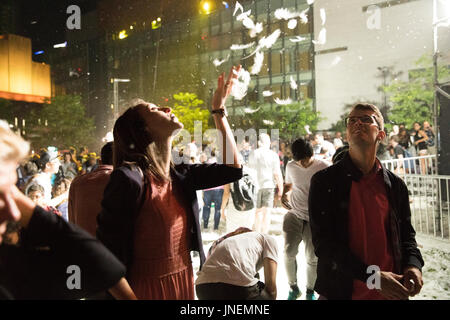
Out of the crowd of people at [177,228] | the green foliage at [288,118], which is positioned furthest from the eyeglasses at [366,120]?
the green foliage at [288,118]

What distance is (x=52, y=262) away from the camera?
789 millimetres

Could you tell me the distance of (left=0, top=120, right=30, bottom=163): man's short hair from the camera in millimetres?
653

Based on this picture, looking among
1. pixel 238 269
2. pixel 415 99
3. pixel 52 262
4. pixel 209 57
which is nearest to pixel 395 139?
pixel 238 269

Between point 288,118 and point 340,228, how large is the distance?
22.6m

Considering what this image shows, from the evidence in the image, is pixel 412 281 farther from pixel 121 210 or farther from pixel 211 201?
pixel 211 201

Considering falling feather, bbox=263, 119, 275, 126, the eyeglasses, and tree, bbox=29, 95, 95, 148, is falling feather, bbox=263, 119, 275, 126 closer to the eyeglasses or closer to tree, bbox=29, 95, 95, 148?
tree, bbox=29, 95, 95, 148

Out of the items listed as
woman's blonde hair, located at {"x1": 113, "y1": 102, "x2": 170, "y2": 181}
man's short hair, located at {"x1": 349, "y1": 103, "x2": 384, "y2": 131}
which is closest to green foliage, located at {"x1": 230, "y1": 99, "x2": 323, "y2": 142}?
man's short hair, located at {"x1": 349, "y1": 103, "x2": 384, "y2": 131}

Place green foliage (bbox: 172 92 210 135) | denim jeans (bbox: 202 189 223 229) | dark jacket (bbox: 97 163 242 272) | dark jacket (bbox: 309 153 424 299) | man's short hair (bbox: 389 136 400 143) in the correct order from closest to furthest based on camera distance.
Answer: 1. dark jacket (bbox: 97 163 242 272)
2. dark jacket (bbox: 309 153 424 299)
3. denim jeans (bbox: 202 189 223 229)
4. man's short hair (bbox: 389 136 400 143)
5. green foliage (bbox: 172 92 210 135)

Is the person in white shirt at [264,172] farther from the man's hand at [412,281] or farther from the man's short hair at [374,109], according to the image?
the man's hand at [412,281]

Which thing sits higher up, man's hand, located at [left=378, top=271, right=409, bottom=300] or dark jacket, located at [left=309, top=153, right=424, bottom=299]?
dark jacket, located at [left=309, top=153, right=424, bottom=299]

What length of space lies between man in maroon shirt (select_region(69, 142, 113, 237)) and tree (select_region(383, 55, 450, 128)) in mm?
18757

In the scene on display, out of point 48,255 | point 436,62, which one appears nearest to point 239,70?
point 48,255

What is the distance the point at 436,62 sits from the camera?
428 centimetres

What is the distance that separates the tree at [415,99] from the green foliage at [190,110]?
1198cm
